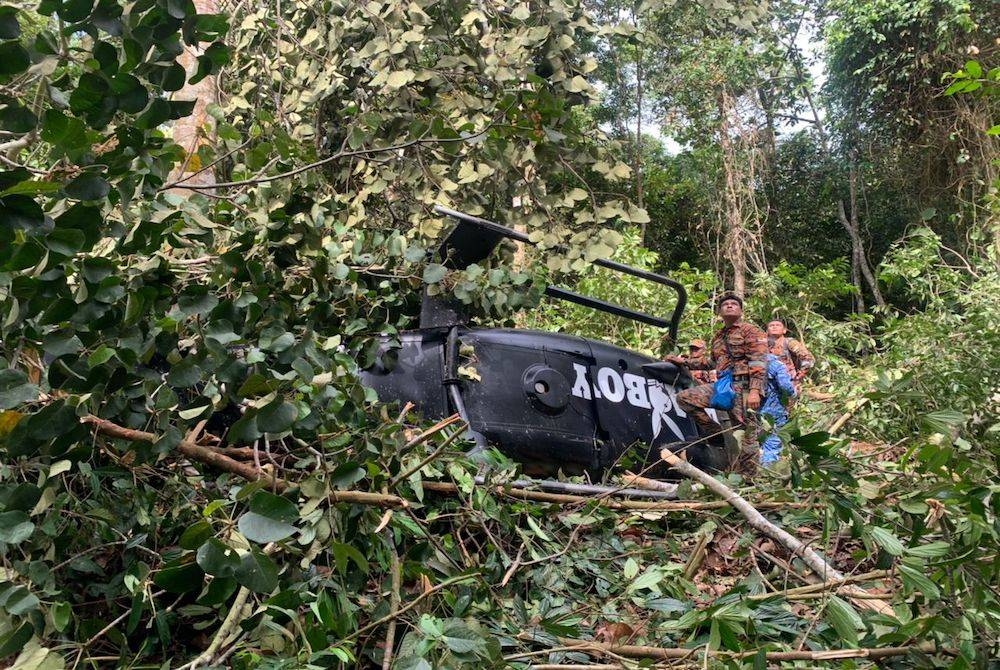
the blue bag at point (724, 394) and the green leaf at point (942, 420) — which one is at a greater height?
the green leaf at point (942, 420)

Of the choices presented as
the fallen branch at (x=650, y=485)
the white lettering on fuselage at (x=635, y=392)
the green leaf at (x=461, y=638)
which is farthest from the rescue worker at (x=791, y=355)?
the green leaf at (x=461, y=638)

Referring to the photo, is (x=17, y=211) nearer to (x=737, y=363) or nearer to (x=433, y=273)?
(x=433, y=273)

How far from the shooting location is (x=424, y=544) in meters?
2.30

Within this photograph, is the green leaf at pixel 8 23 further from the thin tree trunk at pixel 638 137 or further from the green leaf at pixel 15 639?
the thin tree trunk at pixel 638 137

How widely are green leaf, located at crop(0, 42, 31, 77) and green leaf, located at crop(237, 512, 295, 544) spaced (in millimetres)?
1013

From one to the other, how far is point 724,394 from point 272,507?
11.9 feet

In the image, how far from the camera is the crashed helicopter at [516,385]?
11.5ft

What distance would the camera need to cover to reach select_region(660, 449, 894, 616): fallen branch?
239 centimetres

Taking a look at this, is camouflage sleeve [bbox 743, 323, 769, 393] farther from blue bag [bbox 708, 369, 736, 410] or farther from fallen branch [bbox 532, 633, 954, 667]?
fallen branch [bbox 532, 633, 954, 667]

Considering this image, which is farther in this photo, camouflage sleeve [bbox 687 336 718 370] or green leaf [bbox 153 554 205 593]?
camouflage sleeve [bbox 687 336 718 370]

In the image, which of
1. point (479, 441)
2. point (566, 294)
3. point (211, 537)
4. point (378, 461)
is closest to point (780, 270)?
point (566, 294)

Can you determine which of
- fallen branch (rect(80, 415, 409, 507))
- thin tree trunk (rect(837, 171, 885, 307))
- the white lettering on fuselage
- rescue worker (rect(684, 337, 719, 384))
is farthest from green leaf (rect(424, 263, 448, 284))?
thin tree trunk (rect(837, 171, 885, 307))

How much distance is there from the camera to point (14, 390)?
185cm

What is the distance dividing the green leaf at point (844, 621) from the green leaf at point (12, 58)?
2.06 m
